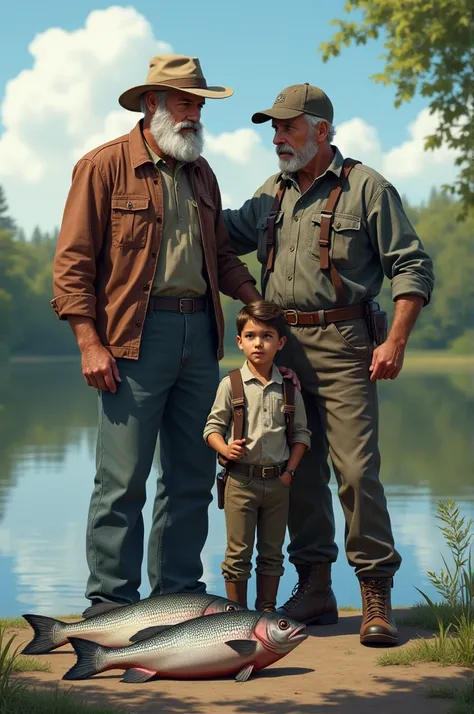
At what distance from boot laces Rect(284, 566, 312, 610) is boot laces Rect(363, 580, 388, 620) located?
431 mm

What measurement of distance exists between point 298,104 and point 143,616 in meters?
2.66

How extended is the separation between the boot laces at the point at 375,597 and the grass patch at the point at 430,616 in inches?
10.2

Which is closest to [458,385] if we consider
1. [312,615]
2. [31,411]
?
[31,411]

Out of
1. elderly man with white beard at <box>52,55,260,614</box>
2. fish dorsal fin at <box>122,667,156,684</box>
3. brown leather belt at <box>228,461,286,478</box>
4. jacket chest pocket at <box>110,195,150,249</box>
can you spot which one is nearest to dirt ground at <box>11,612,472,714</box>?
fish dorsal fin at <box>122,667,156,684</box>

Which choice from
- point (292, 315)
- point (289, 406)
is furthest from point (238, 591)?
point (292, 315)

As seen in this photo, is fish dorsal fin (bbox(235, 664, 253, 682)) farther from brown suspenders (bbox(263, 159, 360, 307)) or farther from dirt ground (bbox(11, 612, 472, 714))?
brown suspenders (bbox(263, 159, 360, 307))

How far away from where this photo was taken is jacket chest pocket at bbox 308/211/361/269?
6.18 m

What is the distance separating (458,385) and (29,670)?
3640cm

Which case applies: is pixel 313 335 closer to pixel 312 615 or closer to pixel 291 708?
pixel 312 615

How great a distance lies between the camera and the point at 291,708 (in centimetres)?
485

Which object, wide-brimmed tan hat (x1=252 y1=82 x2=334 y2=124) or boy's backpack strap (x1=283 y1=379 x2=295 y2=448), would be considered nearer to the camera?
boy's backpack strap (x1=283 y1=379 x2=295 y2=448)

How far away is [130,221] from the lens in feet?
19.9

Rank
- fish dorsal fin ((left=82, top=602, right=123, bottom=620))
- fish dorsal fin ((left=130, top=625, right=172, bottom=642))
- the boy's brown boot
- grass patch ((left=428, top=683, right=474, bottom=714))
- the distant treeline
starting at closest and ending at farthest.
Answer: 1. grass patch ((left=428, top=683, right=474, bottom=714))
2. fish dorsal fin ((left=130, top=625, right=172, bottom=642))
3. fish dorsal fin ((left=82, top=602, right=123, bottom=620))
4. the boy's brown boot
5. the distant treeline

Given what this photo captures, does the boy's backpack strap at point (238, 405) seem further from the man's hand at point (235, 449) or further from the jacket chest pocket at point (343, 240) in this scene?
the jacket chest pocket at point (343, 240)
